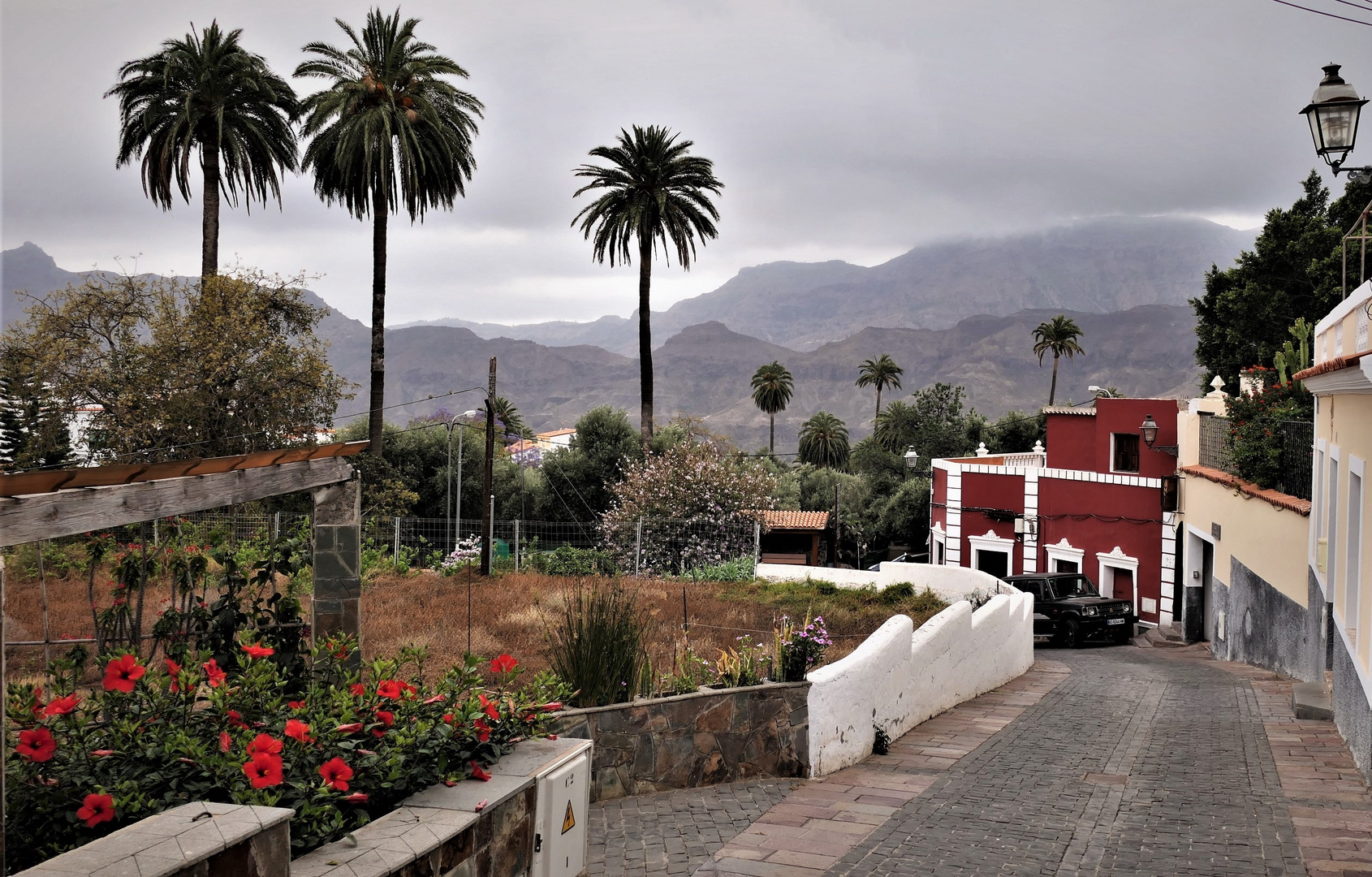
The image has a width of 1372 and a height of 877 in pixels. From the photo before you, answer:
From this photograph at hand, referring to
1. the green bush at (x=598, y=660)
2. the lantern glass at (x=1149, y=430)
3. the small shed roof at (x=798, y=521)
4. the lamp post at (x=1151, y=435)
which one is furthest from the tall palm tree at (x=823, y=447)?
the green bush at (x=598, y=660)

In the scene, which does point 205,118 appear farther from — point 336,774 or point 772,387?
point 772,387

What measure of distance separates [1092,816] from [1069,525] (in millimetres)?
23452

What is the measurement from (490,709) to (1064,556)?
26819mm

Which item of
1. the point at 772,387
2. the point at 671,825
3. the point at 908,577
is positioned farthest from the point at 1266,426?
the point at 772,387

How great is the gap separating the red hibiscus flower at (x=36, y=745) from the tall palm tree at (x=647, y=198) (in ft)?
102

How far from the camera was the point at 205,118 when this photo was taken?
88.6 feet

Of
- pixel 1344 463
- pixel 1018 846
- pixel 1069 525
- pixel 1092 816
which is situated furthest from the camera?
pixel 1069 525

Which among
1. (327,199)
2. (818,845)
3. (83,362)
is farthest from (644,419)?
(818,845)

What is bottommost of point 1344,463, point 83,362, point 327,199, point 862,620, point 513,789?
point 862,620

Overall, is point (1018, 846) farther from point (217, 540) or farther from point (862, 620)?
point (862, 620)

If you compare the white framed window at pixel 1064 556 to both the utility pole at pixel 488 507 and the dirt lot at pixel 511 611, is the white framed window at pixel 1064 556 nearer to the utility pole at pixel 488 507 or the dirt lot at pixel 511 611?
the dirt lot at pixel 511 611

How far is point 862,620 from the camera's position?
16406 millimetres

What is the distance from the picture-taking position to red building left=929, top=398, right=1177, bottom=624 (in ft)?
87.7

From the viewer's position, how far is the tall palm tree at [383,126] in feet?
94.3
